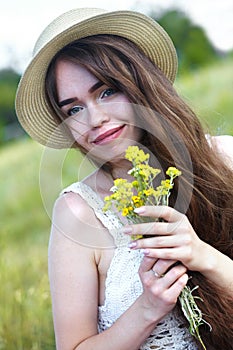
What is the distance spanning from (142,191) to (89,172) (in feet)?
2.43

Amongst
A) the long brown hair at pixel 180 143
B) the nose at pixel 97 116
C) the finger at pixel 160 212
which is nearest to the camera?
the finger at pixel 160 212

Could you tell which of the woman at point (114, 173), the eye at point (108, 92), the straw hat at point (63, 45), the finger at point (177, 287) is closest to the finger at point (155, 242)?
the finger at point (177, 287)

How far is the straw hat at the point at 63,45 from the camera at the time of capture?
2240 mm

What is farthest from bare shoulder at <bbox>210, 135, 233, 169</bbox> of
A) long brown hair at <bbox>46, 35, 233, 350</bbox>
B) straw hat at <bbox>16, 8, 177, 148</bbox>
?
straw hat at <bbox>16, 8, 177, 148</bbox>

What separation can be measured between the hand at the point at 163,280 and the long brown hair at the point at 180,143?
24 centimetres

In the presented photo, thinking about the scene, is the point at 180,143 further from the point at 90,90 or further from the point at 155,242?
the point at 155,242

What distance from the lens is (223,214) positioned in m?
2.38

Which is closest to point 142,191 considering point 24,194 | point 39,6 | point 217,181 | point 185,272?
point 185,272

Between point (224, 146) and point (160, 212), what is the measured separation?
78 centimetres

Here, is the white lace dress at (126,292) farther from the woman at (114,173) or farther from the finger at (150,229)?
the finger at (150,229)

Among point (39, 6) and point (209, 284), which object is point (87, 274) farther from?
point (39, 6)

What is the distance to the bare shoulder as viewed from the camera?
2.50 m

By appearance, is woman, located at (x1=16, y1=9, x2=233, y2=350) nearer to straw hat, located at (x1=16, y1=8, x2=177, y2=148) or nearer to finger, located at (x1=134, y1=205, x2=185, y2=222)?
straw hat, located at (x1=16, y1=8, x2=177, y2=148)

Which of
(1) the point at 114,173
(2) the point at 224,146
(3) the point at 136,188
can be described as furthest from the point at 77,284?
(2) the point at 224,146
